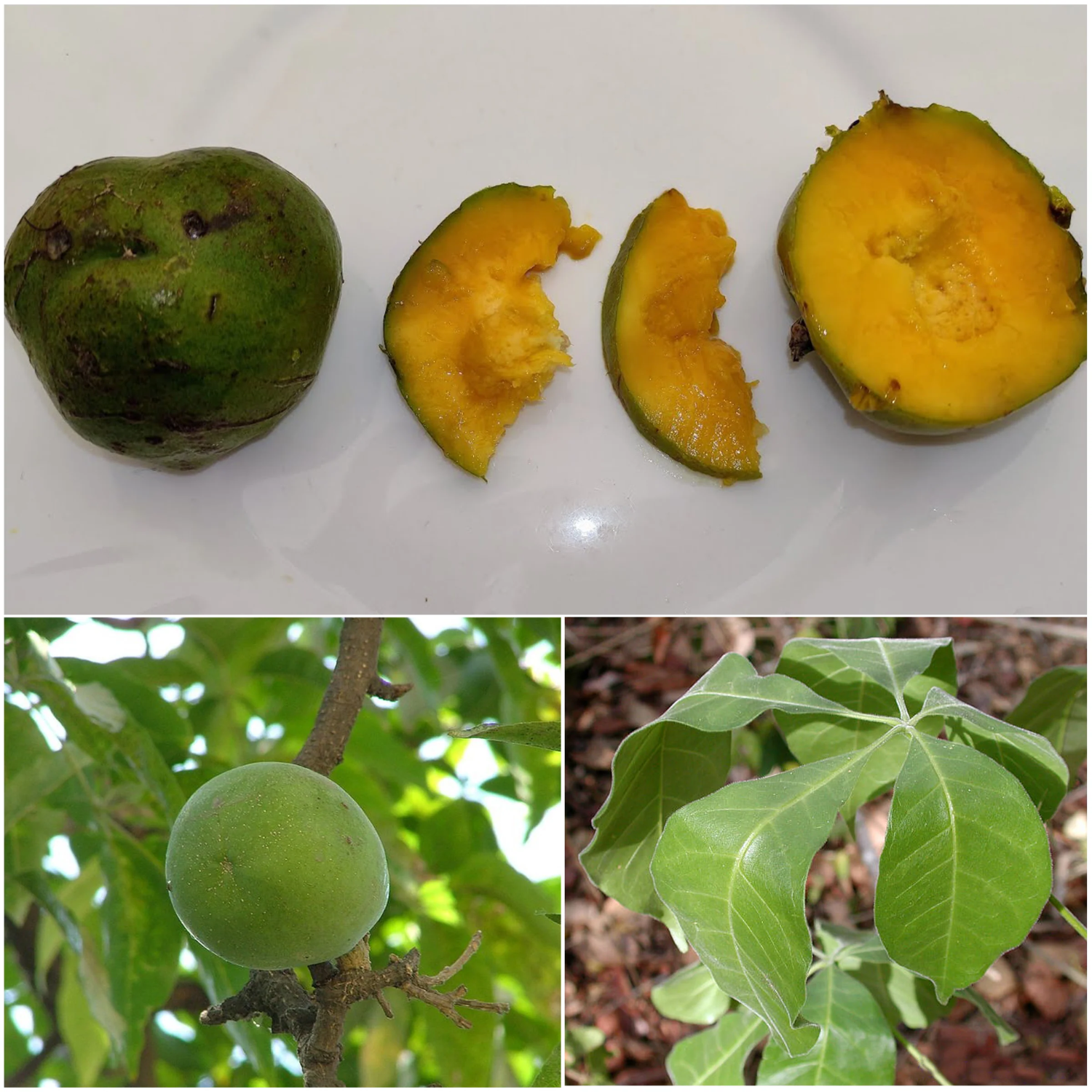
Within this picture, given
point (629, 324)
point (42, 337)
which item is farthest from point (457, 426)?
point (42, 337)

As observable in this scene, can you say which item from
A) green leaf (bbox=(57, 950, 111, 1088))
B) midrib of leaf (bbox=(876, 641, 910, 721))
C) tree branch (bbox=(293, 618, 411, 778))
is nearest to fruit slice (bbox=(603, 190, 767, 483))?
tree branch (bbox=(293, 618, 411, 778))

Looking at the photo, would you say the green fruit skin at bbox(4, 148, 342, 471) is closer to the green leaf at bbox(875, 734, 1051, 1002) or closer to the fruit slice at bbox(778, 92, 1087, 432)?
the fruit slice at bbox(778, 92, 1087, 432)

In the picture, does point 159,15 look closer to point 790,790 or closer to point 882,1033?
point 790,790

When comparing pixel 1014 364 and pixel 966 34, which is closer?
pixel 1014 364

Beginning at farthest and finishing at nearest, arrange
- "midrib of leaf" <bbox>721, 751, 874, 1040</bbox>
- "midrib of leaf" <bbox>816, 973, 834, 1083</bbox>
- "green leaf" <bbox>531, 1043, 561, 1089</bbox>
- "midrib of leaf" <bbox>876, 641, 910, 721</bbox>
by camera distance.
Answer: "green leaf" <bbox>531, 1043, 561, 1089</bbox>, "midrib of leaf" <bbox>816, 973, 834, 1083</bbox>, "midrib of leaf" <bbox>876, 641, 910, 721</bbox>, "midrib of leaf" <bbox>721, 751, 874, 1040</bbox>

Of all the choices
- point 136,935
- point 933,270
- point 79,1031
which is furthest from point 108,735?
point 933,270

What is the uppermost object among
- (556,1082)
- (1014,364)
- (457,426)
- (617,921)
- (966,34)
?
(966,34)

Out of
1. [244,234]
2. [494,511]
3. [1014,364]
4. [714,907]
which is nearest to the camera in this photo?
[714,907]
